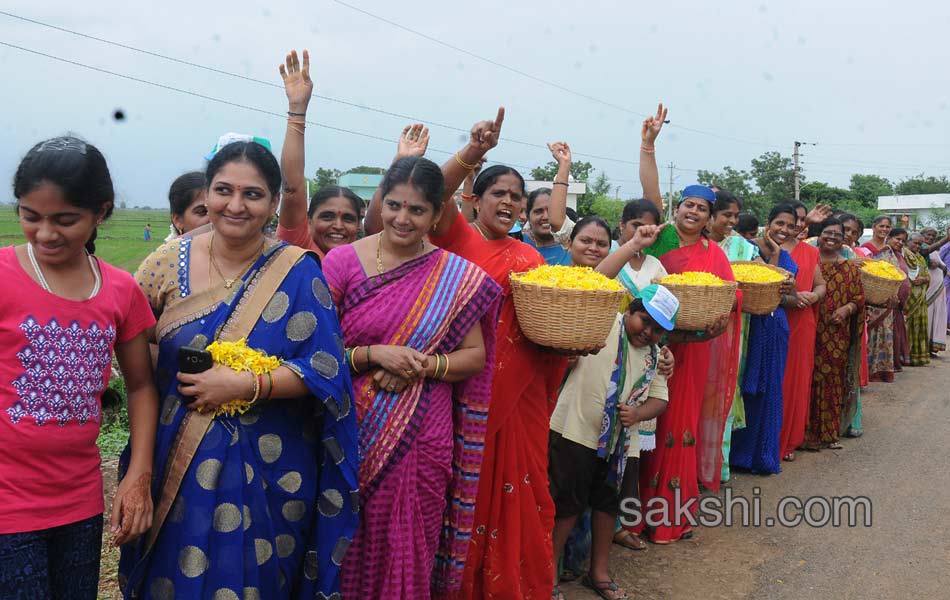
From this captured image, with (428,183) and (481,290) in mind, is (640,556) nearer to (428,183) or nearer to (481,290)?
(481,290)

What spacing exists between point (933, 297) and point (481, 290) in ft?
43.0

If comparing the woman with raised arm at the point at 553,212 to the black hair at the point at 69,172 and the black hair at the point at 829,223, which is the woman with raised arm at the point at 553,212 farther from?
the black hair at the point at 829,223

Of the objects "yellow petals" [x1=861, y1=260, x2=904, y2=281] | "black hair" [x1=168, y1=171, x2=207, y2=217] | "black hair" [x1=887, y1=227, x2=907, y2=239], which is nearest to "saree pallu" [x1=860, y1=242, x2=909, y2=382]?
"black hair" [x1=887, y1=227, x2=907, y2=239]

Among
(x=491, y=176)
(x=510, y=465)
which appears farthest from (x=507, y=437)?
(x=491, y=176)

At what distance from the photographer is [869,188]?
6012 cm

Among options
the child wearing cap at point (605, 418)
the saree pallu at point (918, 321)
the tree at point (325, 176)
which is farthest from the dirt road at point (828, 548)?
the tree at point (325, 176)

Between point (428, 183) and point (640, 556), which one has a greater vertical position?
point (428, 183)

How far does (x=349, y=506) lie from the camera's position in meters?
2.81

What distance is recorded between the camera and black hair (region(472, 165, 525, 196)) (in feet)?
13.0

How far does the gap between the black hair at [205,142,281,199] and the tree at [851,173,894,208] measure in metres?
59.1

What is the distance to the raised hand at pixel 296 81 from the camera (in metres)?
3.42

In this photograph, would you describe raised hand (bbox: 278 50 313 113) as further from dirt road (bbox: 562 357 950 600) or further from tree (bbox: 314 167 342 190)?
tree (bbox: 314 167 342 190)

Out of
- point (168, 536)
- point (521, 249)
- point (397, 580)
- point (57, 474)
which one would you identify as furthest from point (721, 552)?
point (57, 474)

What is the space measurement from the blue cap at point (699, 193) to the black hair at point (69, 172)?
14.4 feet
